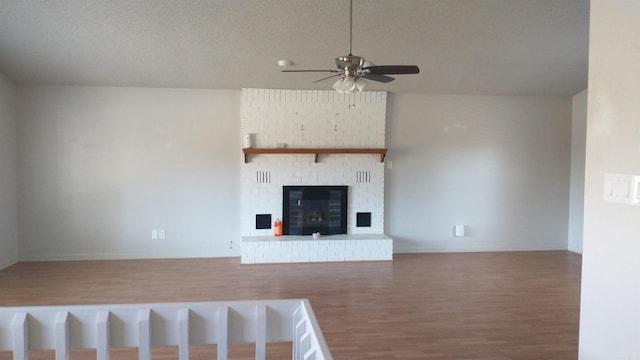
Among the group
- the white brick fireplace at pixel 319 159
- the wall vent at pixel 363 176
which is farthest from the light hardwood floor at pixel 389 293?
the wall vent at pixel 363 176

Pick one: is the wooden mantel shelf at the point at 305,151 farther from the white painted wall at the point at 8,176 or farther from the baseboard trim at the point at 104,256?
Result: the white painted wall at the point at 8,176

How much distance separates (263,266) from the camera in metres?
5.49

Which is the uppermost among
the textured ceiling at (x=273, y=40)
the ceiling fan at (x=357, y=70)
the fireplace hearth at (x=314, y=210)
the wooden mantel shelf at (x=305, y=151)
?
the textured ceiling at (x=273, y=40)

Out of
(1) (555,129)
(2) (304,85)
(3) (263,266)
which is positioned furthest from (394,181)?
(1) (555,129)

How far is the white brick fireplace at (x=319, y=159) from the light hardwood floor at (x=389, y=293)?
52 cm

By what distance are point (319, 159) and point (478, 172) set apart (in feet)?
8.57

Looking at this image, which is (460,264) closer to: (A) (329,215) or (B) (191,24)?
(A) (329,215)

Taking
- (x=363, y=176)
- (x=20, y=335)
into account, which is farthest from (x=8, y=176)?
(x=20, y=335)

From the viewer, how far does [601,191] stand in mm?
1819

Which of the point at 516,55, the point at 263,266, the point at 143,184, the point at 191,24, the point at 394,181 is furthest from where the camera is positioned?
the point at 394,181

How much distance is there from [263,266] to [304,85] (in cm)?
266

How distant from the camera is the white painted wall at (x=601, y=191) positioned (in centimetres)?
Result: 166

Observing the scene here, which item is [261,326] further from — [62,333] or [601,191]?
[601,191]

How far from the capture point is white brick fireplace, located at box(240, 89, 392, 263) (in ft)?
19.5
